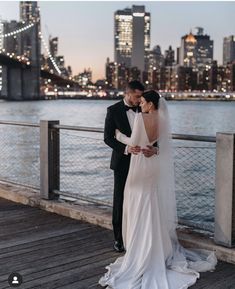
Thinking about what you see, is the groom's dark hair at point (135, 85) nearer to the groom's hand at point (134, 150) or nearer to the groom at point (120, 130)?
the groom at point (120, 130)

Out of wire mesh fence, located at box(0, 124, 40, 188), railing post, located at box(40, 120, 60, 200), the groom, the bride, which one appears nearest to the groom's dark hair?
the groom

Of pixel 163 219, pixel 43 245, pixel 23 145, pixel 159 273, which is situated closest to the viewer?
pixel 159 273

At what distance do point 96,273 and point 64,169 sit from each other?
1521 cm

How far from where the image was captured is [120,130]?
4637mm

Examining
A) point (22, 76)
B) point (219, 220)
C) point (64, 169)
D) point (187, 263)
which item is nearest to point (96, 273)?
point (187, 263)

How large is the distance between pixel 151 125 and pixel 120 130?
433 millimetres

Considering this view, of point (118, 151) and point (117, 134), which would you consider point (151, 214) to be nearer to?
point (118, 151)

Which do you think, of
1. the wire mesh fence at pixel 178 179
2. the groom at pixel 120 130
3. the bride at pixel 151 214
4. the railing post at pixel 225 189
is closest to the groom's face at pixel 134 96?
the groom at pixel 120 130

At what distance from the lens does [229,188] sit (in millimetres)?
4555

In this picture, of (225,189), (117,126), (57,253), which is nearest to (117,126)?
(117,126)

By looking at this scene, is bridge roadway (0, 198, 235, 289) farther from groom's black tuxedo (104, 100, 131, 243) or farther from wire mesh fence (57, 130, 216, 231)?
wire mesh fence (57, 130, 216, 231)

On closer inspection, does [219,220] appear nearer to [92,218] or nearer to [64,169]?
[92,218]

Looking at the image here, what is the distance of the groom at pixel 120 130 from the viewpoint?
15.0 feet

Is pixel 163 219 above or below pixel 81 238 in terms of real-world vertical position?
above
